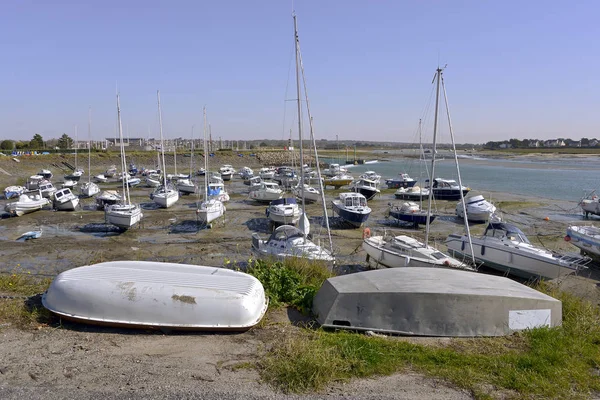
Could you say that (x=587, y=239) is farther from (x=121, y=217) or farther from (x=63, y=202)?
(x=63, y=202)

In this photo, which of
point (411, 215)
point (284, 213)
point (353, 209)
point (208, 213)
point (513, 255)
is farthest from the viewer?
point (353, 209)

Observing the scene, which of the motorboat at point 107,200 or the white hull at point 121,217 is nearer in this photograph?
the white hull at point 121,217

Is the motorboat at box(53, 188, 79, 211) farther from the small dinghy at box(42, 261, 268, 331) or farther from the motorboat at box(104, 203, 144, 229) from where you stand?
the small dinghy at box(42, 261, 268, 331)

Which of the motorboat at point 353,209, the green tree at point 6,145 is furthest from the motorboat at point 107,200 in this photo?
the green tree at point 6,145

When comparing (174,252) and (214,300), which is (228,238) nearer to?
(174,252)

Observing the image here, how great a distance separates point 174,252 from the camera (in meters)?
21.6

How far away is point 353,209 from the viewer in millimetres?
28672

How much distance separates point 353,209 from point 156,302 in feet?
70.7

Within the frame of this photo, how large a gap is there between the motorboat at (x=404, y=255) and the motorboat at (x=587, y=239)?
7.00 meters

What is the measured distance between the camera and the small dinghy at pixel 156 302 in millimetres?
7949

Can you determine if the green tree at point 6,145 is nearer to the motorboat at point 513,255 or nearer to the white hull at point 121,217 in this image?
the white hull at point 121,217

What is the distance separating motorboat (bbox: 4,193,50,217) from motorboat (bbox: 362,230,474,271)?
2638 cm

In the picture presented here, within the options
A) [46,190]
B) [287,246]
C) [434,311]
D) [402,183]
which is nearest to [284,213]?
[287,246]

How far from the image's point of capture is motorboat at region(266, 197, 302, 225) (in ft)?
90.2
